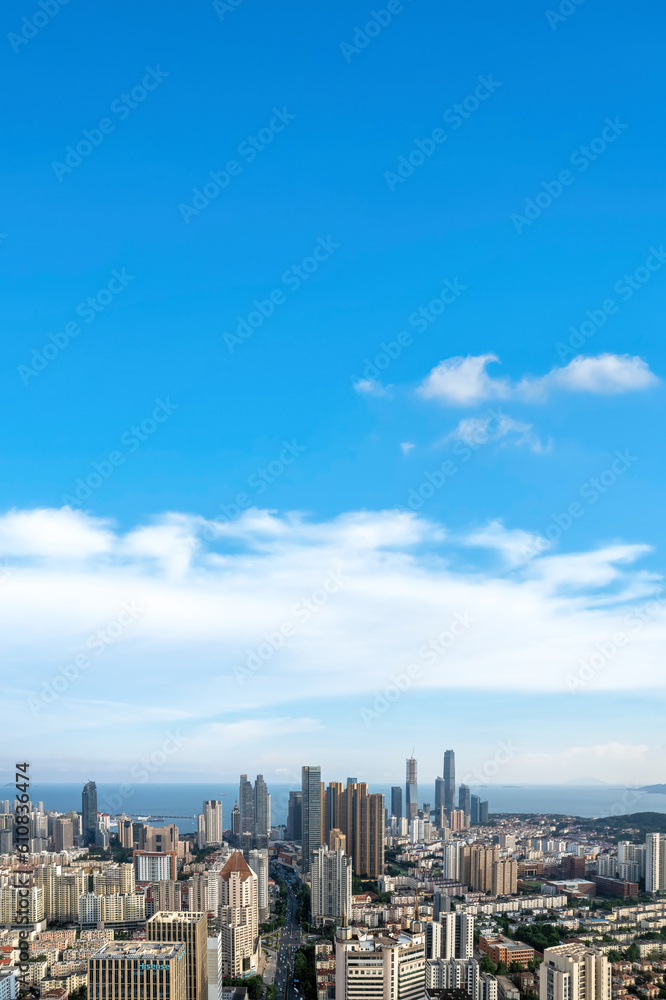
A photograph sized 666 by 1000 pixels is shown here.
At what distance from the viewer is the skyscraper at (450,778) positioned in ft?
95.2

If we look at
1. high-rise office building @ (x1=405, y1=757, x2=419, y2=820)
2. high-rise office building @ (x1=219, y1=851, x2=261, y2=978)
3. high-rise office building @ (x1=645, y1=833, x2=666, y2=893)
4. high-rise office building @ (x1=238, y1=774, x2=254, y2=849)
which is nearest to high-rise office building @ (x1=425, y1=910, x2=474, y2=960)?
high-rise office building @ (x1=219, y1=851, x2=261, y2=978)

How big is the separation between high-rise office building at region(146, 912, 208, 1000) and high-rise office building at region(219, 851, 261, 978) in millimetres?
2428

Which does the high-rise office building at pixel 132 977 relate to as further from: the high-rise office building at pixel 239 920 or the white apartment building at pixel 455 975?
the high-rise office building at pixel 239 920

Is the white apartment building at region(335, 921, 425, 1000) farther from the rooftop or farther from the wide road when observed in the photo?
the wide road

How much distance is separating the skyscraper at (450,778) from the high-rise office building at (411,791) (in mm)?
1687

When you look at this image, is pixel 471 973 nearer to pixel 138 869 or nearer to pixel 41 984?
pixel 41 984

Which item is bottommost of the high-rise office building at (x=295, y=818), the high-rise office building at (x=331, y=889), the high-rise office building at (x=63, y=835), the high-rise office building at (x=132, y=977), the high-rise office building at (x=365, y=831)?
the high-rise office building at (x=295, y=818)

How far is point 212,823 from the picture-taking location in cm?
→ 1991

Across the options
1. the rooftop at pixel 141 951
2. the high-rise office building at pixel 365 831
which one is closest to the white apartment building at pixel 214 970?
the rooftop at pixel 141 951

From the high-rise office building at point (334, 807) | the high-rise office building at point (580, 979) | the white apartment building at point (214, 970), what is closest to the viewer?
the high-rise office building at point (580, 979)

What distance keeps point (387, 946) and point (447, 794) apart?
24.4m

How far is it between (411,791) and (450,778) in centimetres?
288

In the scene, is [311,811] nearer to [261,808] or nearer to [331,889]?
[261,808]

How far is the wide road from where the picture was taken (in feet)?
26.7
